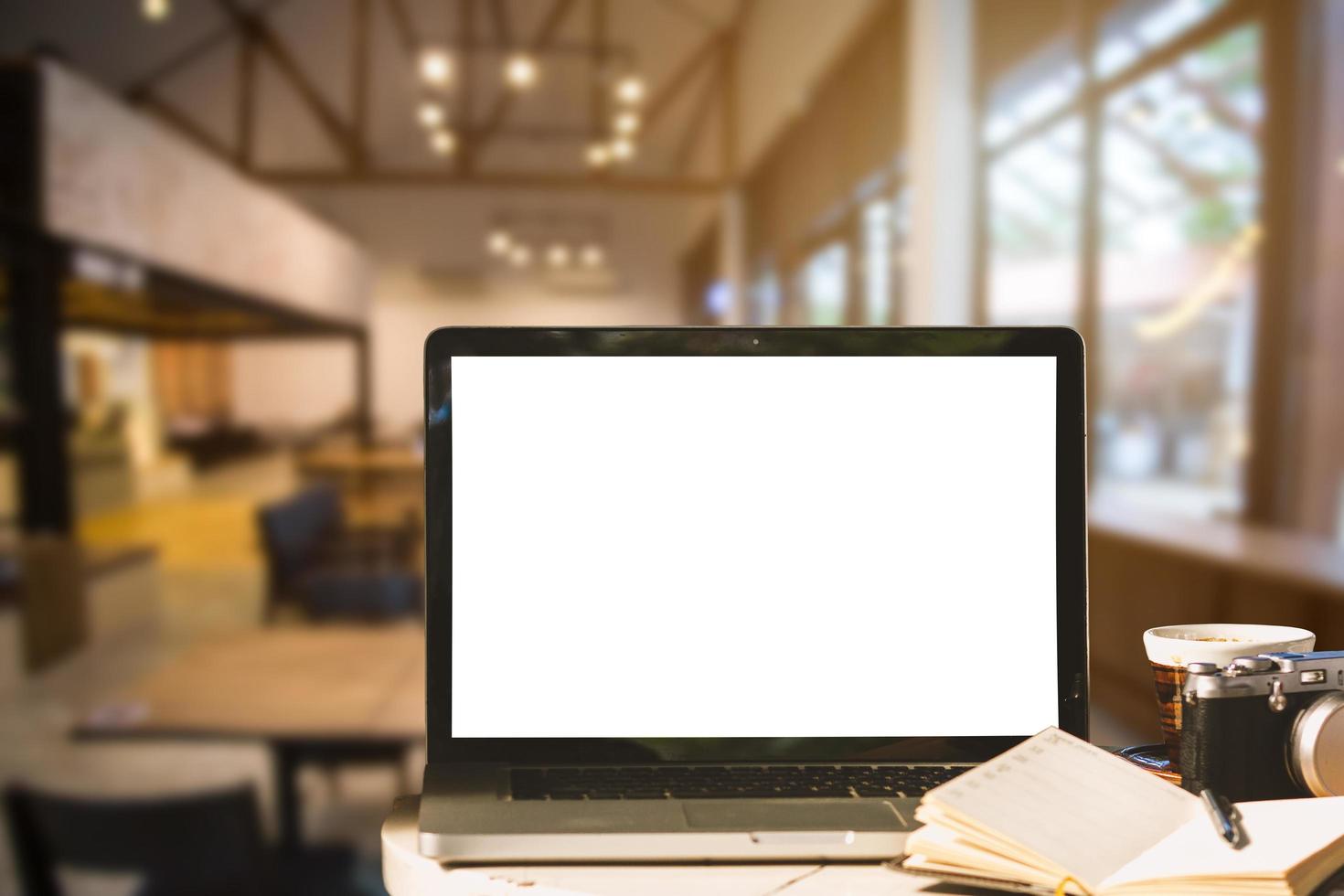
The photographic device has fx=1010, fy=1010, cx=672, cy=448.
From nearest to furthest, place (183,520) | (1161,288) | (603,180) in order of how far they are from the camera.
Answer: (1161,288) < (183,520) < (603,180)

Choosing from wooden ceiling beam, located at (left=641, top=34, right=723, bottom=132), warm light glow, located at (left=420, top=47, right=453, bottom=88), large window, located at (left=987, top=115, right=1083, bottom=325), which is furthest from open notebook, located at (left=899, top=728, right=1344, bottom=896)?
wooden ceiling beam, located at (left=641, top=34, right=723, bottom=132)

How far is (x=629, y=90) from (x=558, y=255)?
3.48 ft

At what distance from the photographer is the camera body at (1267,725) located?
67 cm

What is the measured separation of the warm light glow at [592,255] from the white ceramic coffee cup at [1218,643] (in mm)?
5551

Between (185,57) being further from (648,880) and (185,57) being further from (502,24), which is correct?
(648,880)

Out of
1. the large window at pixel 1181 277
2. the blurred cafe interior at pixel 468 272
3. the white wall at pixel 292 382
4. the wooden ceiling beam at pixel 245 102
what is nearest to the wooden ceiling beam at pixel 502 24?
the blurred cafe interior at pixel 468 272

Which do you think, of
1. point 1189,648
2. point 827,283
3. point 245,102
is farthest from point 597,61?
point 1189,648

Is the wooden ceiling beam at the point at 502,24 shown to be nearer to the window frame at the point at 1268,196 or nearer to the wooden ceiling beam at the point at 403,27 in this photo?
the wooden ceiling beam at the point at 403,27

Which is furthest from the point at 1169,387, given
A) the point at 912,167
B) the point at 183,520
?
the point at 183,520

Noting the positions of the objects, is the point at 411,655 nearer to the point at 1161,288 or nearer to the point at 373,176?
the point at 1161,288

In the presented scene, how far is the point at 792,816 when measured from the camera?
2.22ft

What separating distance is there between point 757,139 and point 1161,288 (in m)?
3.56

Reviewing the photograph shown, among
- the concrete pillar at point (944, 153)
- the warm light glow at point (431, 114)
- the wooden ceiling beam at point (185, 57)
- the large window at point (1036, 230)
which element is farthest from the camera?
the warm light glow at point (431, 114)

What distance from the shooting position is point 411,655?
211 cm
